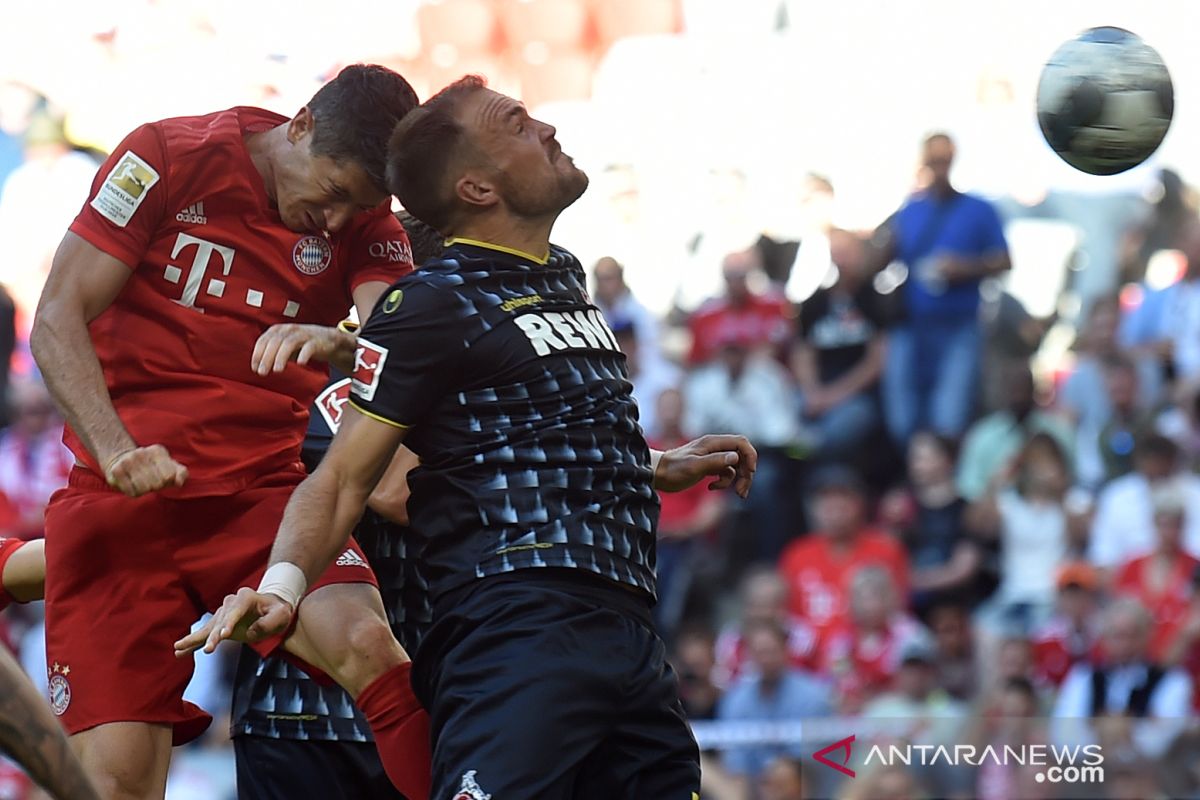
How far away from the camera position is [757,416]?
446 inches

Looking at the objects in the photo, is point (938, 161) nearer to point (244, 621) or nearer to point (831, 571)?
point (831, 571)

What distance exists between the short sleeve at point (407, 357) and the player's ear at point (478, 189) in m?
0.32

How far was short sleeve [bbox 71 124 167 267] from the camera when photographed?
500cm

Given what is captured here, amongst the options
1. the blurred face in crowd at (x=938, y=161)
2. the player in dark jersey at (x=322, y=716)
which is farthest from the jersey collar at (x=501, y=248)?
the blurred face in crowd at (x=938, y=161)

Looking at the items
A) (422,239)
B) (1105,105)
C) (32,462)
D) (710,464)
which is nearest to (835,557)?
(1105,105)

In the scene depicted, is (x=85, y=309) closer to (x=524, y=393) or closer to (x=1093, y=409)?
(x=524, y=393)

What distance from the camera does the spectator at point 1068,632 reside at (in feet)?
32.4

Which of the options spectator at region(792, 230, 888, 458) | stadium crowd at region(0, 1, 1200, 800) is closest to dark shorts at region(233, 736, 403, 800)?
stadium crowd at region(0, 1, 1200, 800)

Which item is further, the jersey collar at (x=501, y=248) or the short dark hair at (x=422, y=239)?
the short dark hair at (x=422, y=239)

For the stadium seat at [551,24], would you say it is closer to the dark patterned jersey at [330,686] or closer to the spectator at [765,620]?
the spectator at [765,620]

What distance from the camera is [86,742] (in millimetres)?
5105

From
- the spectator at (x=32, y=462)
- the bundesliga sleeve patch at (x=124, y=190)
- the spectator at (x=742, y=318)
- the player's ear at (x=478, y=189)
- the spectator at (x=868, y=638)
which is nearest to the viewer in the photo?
the player's ear at (x=478, y=189)

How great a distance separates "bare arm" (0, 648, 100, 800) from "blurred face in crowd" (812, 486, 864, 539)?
7.17m

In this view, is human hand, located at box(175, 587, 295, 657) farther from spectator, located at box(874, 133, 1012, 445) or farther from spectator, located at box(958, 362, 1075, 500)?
spectator, located at box(874, 133, 1012, 445)
